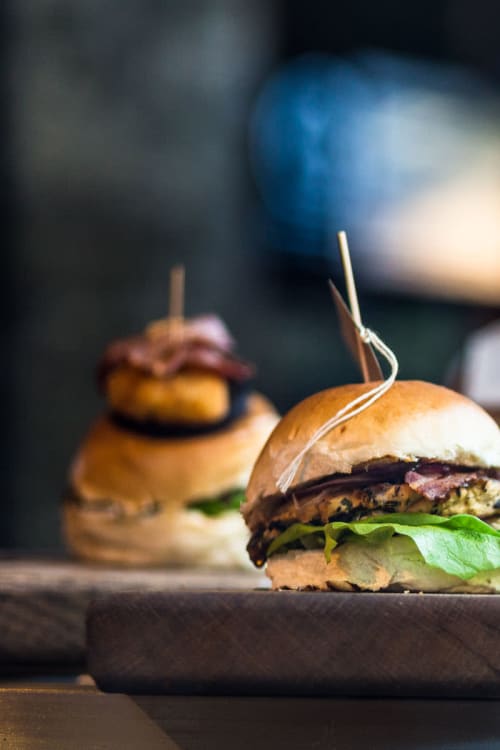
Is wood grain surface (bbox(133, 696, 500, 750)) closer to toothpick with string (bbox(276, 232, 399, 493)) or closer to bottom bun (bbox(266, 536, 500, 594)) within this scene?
bottom bun (bbox(266, 536, 500, 594))

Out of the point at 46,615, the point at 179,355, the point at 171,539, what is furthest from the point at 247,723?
the point at 179,355

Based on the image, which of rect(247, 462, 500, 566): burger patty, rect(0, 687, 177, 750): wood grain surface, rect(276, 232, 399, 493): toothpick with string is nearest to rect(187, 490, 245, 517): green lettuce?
rect(276, 232, 399, 493): toothpick with string

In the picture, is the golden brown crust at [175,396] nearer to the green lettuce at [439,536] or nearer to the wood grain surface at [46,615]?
the wood grain surface at [46,615]

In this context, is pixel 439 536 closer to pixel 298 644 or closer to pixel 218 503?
pixel 298 644

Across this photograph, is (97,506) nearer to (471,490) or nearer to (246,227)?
(471,490)

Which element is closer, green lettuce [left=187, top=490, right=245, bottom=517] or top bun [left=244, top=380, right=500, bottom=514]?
top bun [left=244, top=380, right=500, bottom=514]

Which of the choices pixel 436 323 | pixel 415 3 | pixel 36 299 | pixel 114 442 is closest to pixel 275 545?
pixel 114 442

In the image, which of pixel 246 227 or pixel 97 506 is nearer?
pixel 97 506
